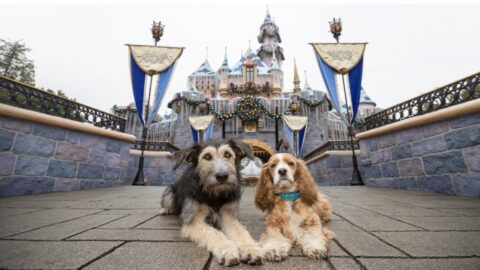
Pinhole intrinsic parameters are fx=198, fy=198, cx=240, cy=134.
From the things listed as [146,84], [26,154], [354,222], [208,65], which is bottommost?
[354,222]

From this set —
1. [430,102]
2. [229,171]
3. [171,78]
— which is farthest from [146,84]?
[430,102]

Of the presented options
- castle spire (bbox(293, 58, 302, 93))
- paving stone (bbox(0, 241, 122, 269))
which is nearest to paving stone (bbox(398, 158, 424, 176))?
paving stone (bbox(0, 241, 122, 269))

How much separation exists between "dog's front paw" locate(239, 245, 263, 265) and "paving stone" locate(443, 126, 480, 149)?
17.8 feet

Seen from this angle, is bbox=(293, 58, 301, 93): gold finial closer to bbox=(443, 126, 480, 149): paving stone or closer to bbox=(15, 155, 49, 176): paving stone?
bbox=(443, 126, 480, 149): paving stone

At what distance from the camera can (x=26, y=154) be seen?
15.0 feet

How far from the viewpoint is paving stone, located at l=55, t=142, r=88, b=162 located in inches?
206

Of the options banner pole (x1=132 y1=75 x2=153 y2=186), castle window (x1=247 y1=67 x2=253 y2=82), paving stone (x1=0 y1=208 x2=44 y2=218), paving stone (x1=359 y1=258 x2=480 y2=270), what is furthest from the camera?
castle window (x1=247 y1=67 x2=253 y2=82)

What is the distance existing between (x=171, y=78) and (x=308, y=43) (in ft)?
21.3

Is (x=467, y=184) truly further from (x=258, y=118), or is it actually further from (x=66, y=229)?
(x=258, y=118)

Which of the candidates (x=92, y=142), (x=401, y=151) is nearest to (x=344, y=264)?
(x=401, y=151)

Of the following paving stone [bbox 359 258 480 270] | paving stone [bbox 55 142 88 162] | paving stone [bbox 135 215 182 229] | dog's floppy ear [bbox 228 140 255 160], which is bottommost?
paving stone [bbox 135 215 182 229]

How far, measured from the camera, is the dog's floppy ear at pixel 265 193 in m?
2.19

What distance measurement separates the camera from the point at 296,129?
53.3 feet

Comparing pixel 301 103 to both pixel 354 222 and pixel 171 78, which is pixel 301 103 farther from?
pixel 354 222
